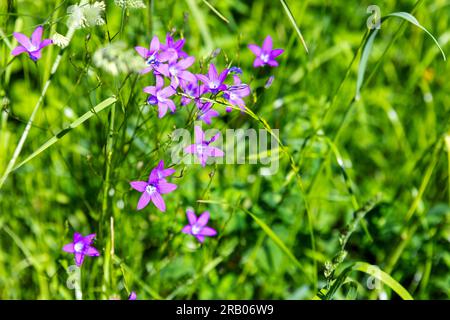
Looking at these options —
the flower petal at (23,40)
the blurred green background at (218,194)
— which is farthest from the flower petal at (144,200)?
the flower petal at (23,40)

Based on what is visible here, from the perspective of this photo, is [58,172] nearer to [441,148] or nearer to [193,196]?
[193,196]

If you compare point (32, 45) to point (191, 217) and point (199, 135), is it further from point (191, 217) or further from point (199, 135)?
point (191, 217)

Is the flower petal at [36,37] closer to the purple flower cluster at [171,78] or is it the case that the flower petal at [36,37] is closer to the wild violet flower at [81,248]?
the purple flower cluster at [171,78]

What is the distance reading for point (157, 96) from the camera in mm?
1333

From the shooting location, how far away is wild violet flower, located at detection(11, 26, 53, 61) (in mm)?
1347

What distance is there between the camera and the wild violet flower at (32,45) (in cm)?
135

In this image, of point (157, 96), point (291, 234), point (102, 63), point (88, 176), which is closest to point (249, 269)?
point (291, 234)

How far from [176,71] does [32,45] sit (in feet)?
1.36

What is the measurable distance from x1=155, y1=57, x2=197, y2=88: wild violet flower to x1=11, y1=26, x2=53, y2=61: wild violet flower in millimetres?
313

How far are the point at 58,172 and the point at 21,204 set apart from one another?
7.6 inches

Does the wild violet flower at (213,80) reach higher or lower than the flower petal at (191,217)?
higher

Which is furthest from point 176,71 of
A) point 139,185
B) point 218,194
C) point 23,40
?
point 218,194

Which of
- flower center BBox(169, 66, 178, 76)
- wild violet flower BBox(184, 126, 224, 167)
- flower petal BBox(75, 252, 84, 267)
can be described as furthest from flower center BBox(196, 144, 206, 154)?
flower petal BBox(75, 252, 84, 267)

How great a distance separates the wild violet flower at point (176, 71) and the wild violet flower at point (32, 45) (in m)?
0.31
